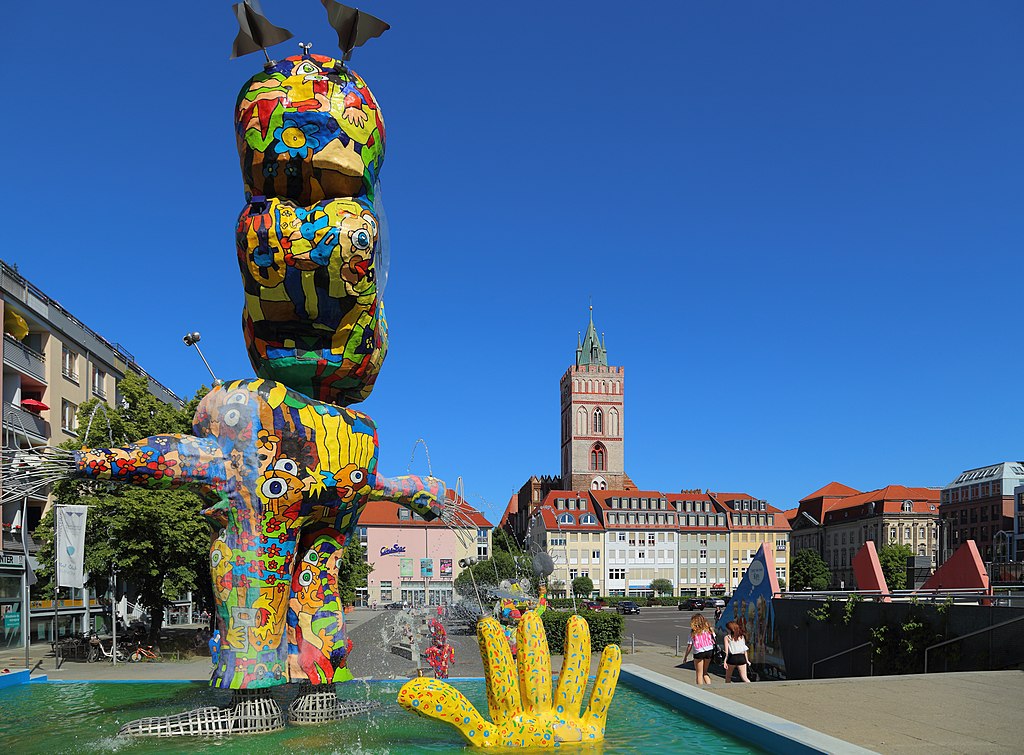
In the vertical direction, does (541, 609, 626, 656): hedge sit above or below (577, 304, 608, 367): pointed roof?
below

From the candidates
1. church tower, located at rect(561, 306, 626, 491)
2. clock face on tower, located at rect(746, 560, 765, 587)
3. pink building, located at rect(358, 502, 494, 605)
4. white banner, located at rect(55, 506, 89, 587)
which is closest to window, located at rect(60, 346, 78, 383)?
white banner, located at rect(55, 506, 89, 587)

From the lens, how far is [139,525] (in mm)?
23234

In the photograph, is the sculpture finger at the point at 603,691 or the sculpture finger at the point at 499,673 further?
the sculpture finger at the point at 603,691

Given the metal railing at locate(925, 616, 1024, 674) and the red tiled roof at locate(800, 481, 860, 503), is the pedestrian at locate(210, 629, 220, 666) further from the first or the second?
the red tiled roof at locate(800, 481, 860, 503)

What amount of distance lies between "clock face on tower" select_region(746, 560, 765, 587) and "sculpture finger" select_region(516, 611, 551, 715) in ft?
43.1

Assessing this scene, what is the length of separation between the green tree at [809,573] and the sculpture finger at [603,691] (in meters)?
79.3

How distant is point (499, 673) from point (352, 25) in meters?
7.63

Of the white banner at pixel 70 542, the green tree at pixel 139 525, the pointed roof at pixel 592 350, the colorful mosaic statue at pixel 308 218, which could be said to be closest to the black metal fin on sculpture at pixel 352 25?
the colorful mosaic statue at pixel 308 218

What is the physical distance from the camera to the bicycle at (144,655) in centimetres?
2422

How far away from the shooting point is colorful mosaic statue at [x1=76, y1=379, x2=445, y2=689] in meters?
10.9

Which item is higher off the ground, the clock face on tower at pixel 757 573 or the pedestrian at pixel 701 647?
the clock face on tower at pixel 757 573

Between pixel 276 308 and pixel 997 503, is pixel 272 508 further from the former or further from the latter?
pixel 997 503

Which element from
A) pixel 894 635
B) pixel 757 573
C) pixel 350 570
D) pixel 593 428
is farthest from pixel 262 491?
pixel 593 428

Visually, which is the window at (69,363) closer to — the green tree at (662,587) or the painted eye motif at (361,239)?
the painted eye motif at (361,239)
